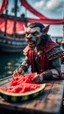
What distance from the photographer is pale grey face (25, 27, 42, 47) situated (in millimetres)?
3509

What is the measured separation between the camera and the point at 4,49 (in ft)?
108

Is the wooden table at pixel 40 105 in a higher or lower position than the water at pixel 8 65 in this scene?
higher

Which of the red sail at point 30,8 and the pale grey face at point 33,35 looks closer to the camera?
the pale grey face at point 33,35

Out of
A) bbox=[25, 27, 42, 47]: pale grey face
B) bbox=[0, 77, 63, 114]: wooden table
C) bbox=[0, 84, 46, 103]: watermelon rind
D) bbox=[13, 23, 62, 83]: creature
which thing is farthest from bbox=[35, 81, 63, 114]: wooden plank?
bbox=[25, 27, 42, 47]: pale grey face

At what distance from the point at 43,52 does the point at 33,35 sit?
1.35 ft

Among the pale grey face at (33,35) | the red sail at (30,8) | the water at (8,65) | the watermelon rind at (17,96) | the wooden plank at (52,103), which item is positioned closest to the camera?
the wooden plank at (52,103)

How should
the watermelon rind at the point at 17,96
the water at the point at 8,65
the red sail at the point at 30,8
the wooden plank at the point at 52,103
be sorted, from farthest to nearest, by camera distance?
the red sail at the point at 30,8 → the water at the point at 8,65 → the watermelon rind at the point at 17,96 → the wooden plank at the point at 52,103

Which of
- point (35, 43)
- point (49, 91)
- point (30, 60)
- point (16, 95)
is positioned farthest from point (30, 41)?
point (16, 95)

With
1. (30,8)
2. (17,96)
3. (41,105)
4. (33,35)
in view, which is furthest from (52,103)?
(30,8)

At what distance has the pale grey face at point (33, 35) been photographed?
3.51 m

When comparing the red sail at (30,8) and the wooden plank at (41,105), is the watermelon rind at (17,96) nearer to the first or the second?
the wooden plank at (41,105)

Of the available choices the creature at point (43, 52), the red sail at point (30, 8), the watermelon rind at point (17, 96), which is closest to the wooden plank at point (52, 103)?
the watermelon rind at point (17, 96)

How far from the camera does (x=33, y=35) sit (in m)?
3.52

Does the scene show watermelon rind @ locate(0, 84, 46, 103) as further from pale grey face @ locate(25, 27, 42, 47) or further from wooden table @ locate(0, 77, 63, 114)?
pale grey face @ locate(25, 27, 42, 47)
